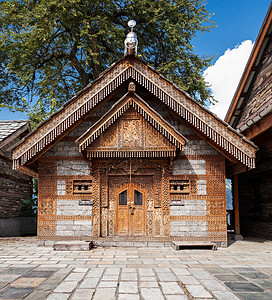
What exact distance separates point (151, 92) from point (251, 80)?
6216mm

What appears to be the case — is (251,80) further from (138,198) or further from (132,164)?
(138,198)

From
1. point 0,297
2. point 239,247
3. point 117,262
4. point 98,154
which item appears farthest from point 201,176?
point 0,297

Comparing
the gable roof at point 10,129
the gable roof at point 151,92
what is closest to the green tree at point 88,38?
the gable roof at point 10,129

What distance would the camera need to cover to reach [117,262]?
6207mm

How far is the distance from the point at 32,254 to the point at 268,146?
8736 millimetres

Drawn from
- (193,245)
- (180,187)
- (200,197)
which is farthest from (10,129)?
(193,245)

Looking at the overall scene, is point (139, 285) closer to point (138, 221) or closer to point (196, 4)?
point (138, 221)

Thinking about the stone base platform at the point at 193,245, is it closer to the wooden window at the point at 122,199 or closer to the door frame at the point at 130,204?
the door frame at the point at 130,204

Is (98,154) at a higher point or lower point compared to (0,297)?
higher

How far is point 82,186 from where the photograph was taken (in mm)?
9047

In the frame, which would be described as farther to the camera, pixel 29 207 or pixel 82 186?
pixel 29 207

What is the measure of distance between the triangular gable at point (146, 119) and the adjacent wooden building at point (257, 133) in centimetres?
293

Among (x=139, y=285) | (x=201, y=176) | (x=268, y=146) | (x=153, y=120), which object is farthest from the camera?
(x=268, y=146)

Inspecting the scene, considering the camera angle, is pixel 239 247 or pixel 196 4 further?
pixel 196 4
